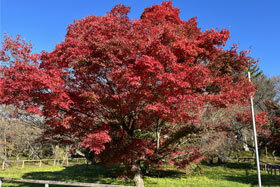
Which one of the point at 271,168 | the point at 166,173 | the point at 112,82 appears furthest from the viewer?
the point at 166,173

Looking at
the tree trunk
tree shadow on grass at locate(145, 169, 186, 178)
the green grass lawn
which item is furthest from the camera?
tree shadow on grass at locate(145, 169, 186, 178)

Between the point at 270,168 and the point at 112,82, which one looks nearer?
the point at 112,82

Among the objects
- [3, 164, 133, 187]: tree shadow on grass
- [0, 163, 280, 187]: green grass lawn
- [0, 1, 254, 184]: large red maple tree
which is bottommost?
[3, 164, 133, 187]: tree shadow on grass

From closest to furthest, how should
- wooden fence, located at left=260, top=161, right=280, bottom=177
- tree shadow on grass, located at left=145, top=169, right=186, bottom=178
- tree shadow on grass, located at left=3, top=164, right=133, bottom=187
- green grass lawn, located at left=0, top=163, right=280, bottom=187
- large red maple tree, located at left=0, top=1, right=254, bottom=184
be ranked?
large red maple tree, located at left=0, top=1, right=254, bottom=184 → green grass lawn, located at left=0, top=163, right=280, bottom=187 → tree shadow on grass, located at left=3, top=164, right=133, bottom=187 → wooden fence, located at left=260, top=161, right=280, bottom=177 → tree shadow on grass, located at left=145, top=169, right=186, bottom=178

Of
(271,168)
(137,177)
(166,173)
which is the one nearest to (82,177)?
(166,173)

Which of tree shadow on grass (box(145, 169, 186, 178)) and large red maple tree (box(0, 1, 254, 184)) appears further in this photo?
tree shadow on grass (box(145, 169, 186, 178))

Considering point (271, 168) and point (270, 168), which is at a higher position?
point (271, 168)

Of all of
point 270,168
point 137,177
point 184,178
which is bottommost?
point 184,178

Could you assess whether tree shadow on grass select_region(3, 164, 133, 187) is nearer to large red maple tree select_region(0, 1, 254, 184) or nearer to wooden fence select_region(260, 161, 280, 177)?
large red maple tree select_region(0, 1, 254, 184)

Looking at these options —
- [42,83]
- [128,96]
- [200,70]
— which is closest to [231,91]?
[200,70]

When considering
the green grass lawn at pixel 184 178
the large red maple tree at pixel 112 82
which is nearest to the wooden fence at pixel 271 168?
the green grass lawn at pixel 184 178

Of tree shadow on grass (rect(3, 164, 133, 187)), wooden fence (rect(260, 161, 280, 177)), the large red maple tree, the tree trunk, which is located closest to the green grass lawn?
tree shadow on grass (rect(3, 164, 133, 187))

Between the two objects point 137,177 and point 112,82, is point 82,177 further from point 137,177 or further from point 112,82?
point 112,82

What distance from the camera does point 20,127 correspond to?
27.2m
